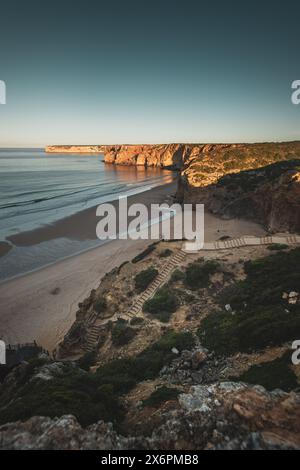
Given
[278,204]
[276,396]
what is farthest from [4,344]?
[278,204]

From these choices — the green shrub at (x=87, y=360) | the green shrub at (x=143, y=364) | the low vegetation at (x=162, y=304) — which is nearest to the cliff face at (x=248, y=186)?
the low vegetation at (x=162, y=304)

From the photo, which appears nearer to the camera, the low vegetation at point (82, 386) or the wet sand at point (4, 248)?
the low vegetation at point (82, 386)

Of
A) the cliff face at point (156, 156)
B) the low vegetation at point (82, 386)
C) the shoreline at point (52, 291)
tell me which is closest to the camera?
the low vegetation at point (82, 386)

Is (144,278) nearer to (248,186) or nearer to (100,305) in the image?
(100,305)

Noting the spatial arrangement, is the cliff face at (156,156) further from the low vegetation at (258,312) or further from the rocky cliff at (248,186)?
the low vegetation at (258,312)

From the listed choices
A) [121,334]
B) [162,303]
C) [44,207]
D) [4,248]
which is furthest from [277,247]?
[44,207]
